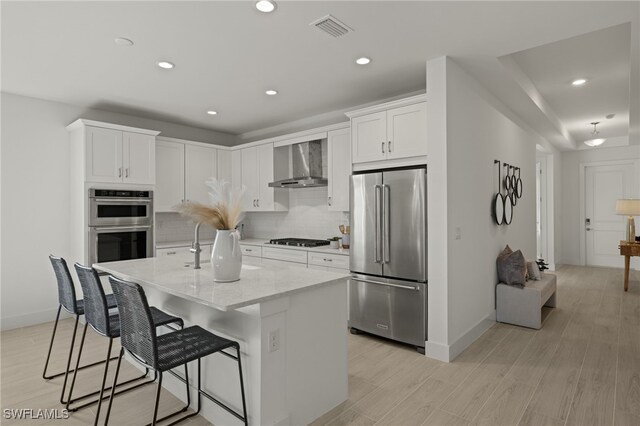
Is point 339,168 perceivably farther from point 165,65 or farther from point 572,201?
point 572,201

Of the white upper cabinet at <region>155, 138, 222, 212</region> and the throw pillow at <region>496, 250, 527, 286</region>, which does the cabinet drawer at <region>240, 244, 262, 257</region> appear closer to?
the white upper cabinet at <region>155, 138, 222, 212</region>

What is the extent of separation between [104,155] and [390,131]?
3.42 m

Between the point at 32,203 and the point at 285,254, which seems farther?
the point at 285,254

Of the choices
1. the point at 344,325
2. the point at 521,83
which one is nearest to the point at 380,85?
the point at 521,83

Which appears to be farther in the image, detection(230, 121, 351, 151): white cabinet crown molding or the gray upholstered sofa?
detection(230, 121, 351, 151): white cabinet crown molding

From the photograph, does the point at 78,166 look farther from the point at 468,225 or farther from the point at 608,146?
the point at 608,146

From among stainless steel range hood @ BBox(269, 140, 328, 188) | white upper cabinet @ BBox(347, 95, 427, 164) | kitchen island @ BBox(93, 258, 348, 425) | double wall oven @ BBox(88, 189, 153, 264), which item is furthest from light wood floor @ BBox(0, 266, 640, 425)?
stainless steel range hood @ BBox(269, 140, 328, 188)

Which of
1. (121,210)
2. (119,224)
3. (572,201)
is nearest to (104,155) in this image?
(121,210)

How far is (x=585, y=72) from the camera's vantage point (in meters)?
4.08

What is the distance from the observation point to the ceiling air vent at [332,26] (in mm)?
2535

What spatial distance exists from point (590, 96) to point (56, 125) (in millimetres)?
6999

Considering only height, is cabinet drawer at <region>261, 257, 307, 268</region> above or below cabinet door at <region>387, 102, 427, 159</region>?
below

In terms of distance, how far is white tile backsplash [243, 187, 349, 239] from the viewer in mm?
5191

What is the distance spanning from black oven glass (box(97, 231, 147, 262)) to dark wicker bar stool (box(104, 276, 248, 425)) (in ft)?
8.88
